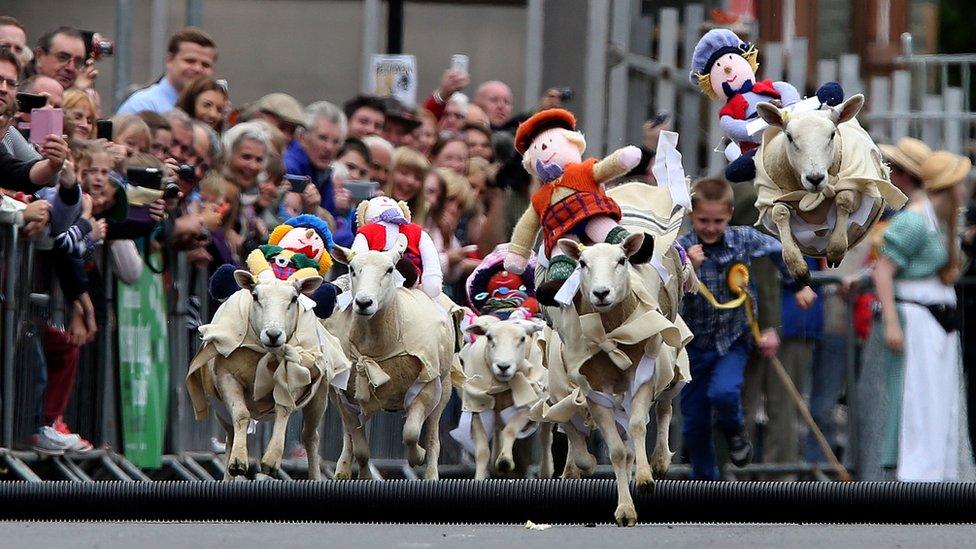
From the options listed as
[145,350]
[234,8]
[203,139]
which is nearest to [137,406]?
[145,350]

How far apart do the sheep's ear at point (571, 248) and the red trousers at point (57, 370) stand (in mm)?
3565

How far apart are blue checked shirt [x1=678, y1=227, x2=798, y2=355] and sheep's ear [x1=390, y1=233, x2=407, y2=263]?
2554mm

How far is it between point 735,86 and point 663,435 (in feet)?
6.47

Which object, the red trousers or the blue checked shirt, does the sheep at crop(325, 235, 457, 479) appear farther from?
the blue checked shirt

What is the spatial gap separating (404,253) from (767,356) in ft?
11.9

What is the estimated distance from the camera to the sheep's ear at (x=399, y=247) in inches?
506

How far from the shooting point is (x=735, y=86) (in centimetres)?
1237

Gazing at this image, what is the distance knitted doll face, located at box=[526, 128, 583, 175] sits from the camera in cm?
1259

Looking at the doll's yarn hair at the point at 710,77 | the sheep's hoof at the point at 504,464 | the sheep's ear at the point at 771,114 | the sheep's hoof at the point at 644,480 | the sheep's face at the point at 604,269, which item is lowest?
the sheep's hoof at the point at 504,464

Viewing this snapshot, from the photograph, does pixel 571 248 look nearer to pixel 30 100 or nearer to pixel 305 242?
pixel 305 242

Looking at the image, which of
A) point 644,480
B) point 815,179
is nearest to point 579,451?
point 644,480

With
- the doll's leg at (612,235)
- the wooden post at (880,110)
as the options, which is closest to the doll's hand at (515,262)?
the doll's leg at (612,235)

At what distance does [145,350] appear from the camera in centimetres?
1477

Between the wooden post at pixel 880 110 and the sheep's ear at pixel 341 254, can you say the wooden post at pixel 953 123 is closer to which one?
the wooden post at pixel 880 110
